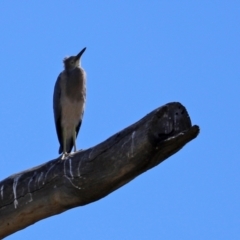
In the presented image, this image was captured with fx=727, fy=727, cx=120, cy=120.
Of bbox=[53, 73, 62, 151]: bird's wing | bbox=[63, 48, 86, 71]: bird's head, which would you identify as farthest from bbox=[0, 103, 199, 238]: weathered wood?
bbox=[63, 48, 86, 71]: bird's head

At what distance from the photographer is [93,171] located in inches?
229

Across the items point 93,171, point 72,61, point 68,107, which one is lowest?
point 93,171

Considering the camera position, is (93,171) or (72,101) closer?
(93,171)

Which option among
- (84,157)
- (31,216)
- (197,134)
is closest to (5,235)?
(31,216)

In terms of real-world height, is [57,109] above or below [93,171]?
above

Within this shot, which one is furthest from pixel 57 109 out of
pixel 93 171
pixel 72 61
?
pixel 93 171

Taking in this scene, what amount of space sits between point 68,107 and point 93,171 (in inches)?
205

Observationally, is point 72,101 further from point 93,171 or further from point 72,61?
A: point 93,171

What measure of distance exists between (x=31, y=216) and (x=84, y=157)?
68 centimetres

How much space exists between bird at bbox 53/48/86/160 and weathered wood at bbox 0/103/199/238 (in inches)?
178

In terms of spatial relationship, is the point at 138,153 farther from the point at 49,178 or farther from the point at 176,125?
the point at 49,178

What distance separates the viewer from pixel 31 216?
6109mm

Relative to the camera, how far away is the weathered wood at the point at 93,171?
18.0 ft

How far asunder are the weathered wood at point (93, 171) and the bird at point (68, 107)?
14.8 ft
